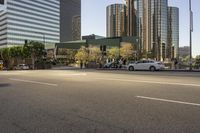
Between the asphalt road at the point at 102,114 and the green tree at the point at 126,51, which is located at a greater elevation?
the green tree at the point at 126,51

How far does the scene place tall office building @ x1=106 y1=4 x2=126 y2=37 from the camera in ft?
535

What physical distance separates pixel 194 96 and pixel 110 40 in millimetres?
108696

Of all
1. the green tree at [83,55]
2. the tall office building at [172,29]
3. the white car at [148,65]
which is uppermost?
the tall office building at [172,29]

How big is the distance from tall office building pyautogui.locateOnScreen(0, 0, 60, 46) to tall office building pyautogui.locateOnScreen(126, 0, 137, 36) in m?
46.0

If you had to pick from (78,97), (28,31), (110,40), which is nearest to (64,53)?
(110,40)

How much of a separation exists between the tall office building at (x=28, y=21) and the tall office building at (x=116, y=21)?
3392 centimetres

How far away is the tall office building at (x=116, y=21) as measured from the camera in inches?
6422

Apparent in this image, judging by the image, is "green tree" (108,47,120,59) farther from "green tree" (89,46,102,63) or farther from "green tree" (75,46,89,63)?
"green tree" (75,46,89,63)

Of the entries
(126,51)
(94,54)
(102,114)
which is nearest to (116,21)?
(126,51)

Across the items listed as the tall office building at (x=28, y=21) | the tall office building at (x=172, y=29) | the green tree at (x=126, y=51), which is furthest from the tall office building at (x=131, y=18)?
the tall office building at (x=28, y=21)

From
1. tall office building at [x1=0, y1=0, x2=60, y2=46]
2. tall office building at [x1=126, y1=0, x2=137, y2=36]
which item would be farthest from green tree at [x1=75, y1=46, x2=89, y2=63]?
tall office building at [x1=0, y1=0, x2=60, y2=46]

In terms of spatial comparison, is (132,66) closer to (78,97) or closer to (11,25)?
(78,97)

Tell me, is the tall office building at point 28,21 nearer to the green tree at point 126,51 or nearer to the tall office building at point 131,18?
the tall office building at point 131,18

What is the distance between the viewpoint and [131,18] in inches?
5886
